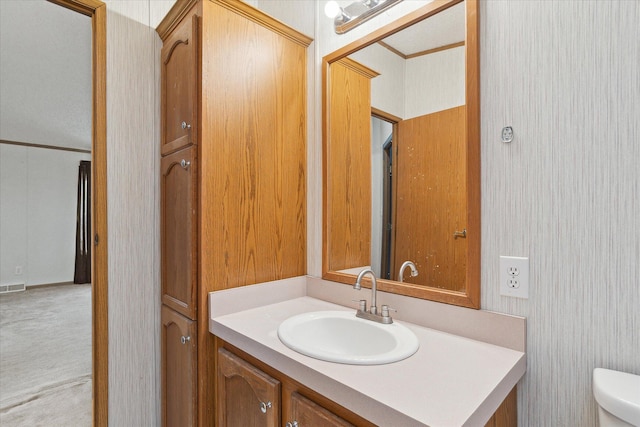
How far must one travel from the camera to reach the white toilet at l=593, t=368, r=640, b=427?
2.16ft

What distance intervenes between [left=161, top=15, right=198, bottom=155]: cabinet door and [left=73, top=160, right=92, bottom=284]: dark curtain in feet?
17.7

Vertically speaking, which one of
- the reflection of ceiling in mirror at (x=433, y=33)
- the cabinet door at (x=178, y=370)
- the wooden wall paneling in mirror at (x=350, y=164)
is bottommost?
the cabinet door at (x=178, y=370)

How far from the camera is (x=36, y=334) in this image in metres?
3.29

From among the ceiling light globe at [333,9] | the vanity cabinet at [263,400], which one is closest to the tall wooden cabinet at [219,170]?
the vanity cabinet at [263,400]

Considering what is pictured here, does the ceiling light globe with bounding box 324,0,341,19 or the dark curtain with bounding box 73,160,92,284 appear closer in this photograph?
the ceiling light globe with bounding box 324,0,341,19

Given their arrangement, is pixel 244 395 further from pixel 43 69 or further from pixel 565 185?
pixel 43 69

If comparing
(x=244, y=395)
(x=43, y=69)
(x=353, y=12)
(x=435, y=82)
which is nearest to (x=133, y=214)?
(x=244, y=395)

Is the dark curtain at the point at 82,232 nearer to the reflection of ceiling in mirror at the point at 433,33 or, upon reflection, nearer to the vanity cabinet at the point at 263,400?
the vanity cabinet at the point at 263,400

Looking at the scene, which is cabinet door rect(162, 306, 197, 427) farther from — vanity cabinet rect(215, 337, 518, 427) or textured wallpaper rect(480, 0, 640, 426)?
textured wallpaper rect(480, 0, 640, 426)

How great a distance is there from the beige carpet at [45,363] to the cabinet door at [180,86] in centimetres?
177

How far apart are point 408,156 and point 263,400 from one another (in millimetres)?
979

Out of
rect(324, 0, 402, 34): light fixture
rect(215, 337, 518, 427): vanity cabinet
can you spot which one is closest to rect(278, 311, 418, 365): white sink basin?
rect(215, 337, 518, 427): vanity cabinet

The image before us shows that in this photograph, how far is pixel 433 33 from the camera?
115 centimetres

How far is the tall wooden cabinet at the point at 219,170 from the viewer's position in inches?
50.9
